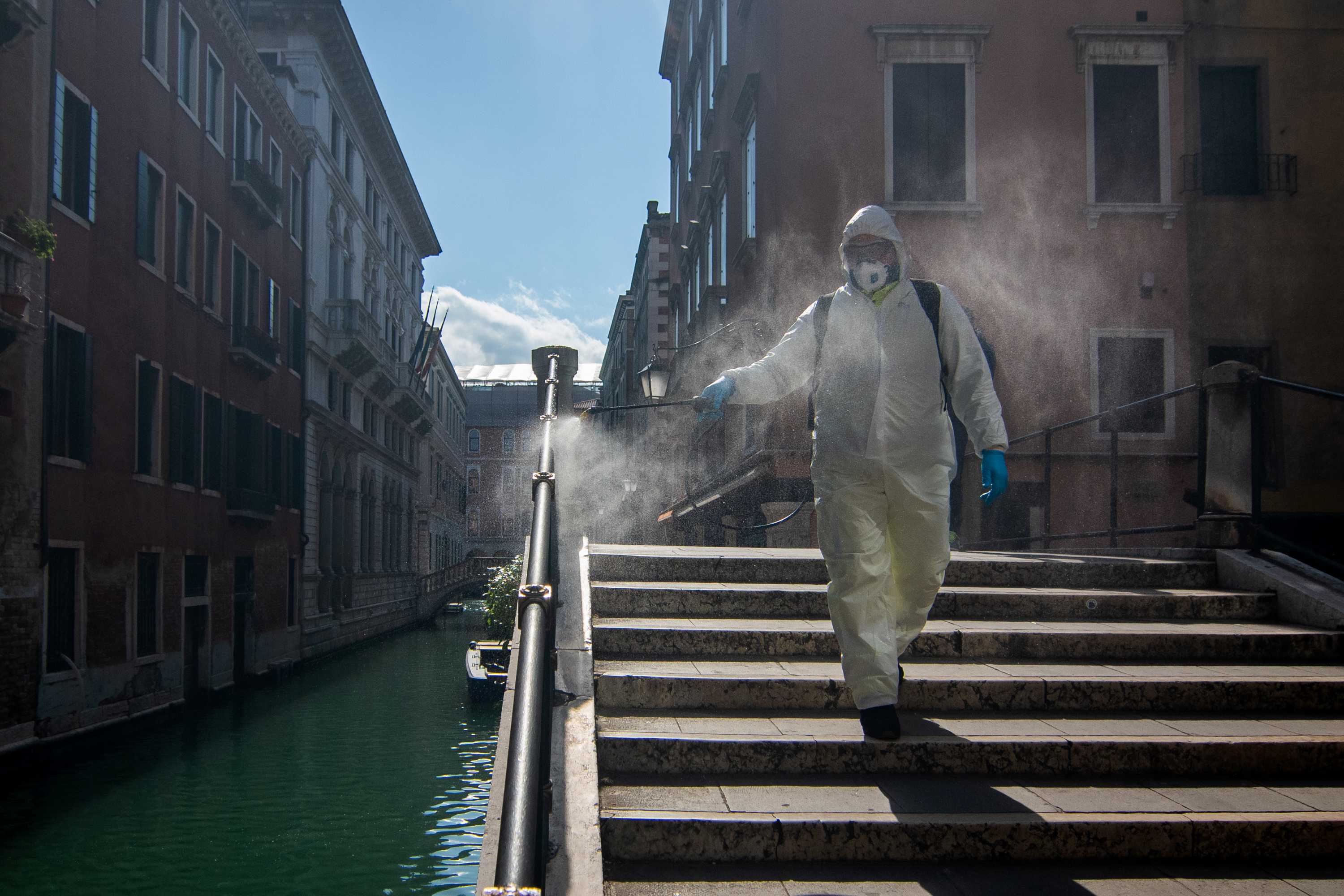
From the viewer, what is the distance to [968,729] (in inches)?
166

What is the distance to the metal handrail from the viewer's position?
2059 millimetres

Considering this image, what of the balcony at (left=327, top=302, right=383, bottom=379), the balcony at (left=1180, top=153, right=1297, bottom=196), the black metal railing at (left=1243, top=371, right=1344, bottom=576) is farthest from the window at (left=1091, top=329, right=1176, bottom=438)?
the balcony at (left=327, top=302, right=383, bottom=379)

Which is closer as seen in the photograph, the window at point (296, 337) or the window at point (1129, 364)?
the window at point (1129, 364)

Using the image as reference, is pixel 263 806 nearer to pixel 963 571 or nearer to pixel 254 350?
pixel 963 571

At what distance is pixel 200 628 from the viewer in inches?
766

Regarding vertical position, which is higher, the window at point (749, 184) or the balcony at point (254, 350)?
the window at point (749, 184)

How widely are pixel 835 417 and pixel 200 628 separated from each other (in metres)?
17.8

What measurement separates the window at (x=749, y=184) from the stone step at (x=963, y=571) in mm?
10469

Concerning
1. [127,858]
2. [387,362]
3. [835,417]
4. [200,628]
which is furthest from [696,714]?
[387,362]

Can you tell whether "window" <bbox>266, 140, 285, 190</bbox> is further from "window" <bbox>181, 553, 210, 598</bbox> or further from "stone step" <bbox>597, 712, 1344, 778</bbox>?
"stone step" <bbox>597, 712, 1344, 778</bbox>

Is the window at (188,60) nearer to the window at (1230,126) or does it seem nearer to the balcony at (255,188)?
the balcony at (255,188)

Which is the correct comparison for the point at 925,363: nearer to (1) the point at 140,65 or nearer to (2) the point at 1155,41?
(2) the point at 1155,41

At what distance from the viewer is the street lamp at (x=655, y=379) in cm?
1300

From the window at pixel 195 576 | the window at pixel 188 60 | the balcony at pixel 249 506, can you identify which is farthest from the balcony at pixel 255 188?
the window at pixel 195 576
